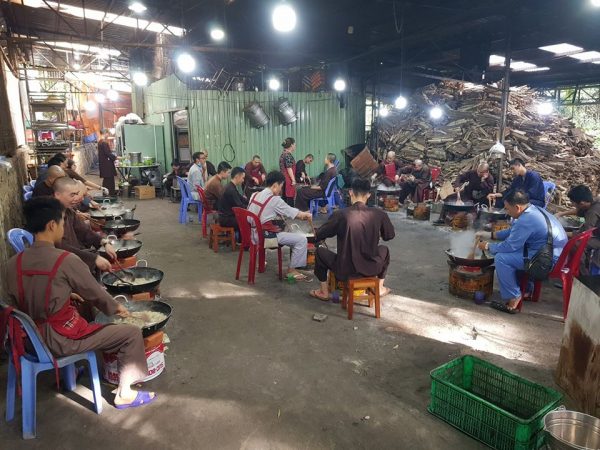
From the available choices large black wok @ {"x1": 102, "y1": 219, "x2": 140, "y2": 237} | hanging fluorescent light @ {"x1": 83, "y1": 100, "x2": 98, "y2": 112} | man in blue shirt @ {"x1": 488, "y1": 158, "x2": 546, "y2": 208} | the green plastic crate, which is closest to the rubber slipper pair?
the green plastic crate

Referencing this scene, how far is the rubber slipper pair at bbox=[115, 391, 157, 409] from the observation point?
129 inches

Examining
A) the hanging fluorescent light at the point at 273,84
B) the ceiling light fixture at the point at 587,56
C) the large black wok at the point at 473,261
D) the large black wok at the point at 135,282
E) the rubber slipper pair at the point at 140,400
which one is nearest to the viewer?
the rubber slipper pair at the point at 140,400

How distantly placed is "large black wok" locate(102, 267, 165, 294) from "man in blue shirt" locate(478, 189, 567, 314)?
3955mm

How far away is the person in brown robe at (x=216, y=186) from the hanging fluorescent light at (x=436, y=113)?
7652 millimetres

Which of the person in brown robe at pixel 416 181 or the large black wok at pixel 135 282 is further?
the person in brown robe at pixel 416 181

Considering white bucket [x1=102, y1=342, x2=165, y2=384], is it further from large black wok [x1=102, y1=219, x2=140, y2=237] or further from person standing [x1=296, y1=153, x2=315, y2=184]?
person standing [x1=296, y1=153, x2=315, y2=184]

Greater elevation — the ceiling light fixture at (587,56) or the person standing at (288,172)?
the ceiling light fixture at (587,56)

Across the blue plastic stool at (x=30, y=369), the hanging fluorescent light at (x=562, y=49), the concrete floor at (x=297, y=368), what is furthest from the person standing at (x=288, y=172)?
the hanging fluorescent light at (x=562, y=49)

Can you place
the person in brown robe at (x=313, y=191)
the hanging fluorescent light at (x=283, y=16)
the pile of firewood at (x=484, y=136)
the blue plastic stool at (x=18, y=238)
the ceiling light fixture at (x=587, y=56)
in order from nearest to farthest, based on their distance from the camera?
the blue plastic stool at (x=18, y=238) → the hanging fluorescent light at (x=283, y=16) → the person in brown robe at (x=313, y=191) → the pile of firewood at (x=484, y=136) → the ceiling light fixture at (x=587, y=56)

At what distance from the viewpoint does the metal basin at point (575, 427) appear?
2.51 meters

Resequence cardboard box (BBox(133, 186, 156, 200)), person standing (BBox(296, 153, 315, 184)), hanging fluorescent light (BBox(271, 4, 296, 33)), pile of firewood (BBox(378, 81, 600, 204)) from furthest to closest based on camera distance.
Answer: cardboard box (BBox(133, 186, 156, 200)), pile of firewood (BBox(378, 81, 600, 204)), person standing (BBox(296, 153, 315, 184)), hanging fluorescent light (BBox(271, 4, 296, 33))

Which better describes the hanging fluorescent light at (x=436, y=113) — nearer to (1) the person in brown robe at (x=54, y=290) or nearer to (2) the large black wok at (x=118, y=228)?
(2) the large black wok at (x=118, y=228)

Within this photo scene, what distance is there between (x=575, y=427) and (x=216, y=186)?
23.1 ft

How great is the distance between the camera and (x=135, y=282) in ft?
13.6
